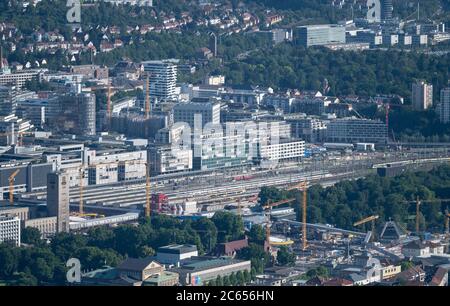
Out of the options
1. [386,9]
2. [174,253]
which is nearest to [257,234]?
[174,253]

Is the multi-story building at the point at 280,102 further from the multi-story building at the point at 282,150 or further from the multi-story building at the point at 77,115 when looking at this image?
the multi-story building at the point at 282,150

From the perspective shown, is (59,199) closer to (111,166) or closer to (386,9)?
(111,166)

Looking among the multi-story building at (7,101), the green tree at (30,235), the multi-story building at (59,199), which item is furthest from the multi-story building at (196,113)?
the green tree at (30,235)

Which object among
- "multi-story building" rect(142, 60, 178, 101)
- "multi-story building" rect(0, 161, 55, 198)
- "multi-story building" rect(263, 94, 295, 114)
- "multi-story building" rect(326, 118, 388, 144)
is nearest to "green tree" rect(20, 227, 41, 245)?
"multi-story building" rect(0, 161, 55, 198)

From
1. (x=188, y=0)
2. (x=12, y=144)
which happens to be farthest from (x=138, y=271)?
(x=188, y=0)
